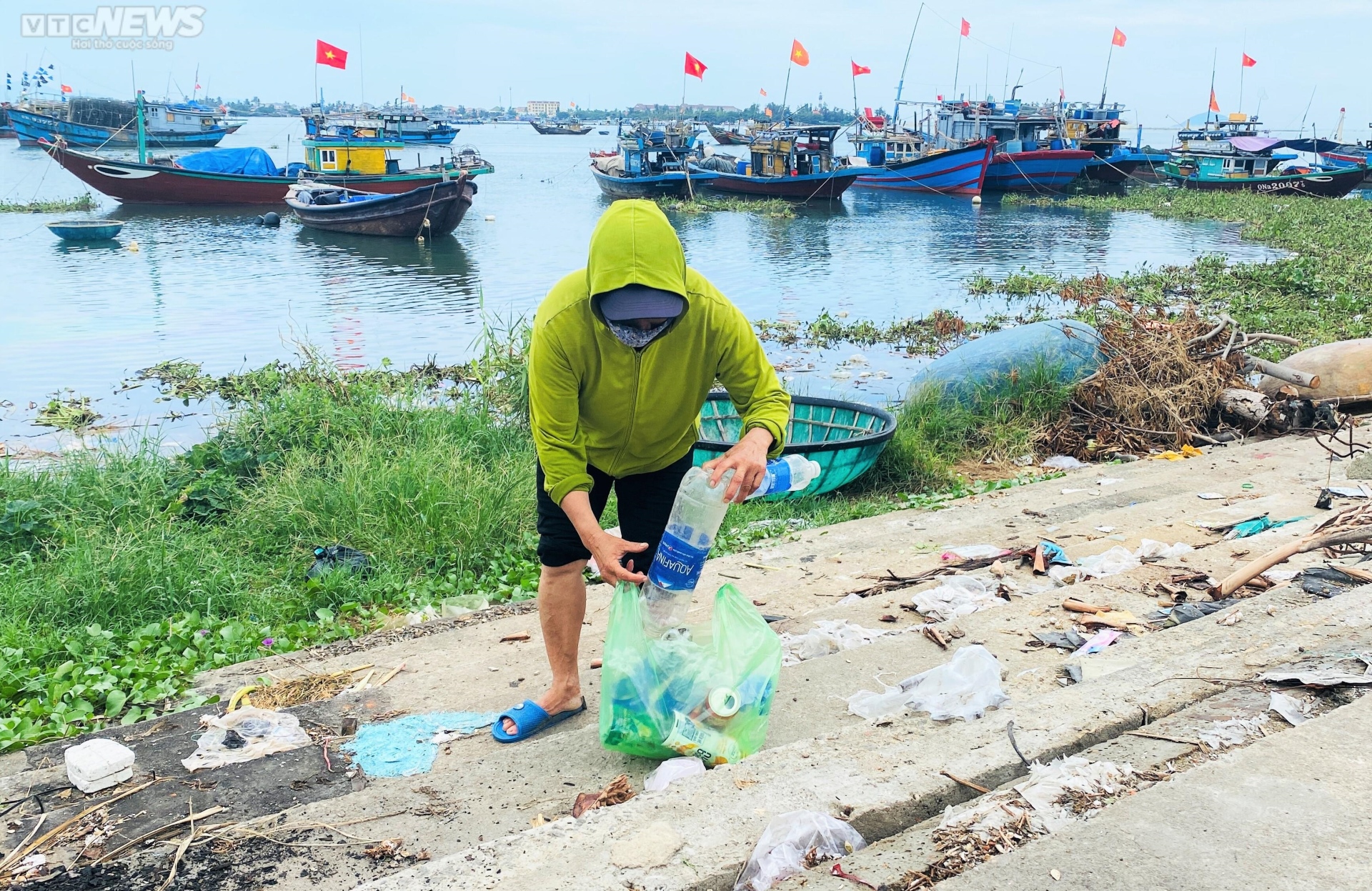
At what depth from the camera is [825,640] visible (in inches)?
132

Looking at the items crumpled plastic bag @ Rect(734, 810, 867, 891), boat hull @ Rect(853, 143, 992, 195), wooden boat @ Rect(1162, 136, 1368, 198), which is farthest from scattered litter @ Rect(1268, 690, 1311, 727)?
wooden boat @ Rect(1162, 136, 1368, 198)

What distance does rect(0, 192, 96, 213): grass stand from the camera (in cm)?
2683

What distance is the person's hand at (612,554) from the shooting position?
8.33 feet

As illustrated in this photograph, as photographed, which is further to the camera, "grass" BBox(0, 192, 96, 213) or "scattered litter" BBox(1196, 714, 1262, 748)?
"grass" BBox(0, 192, 96, 213)

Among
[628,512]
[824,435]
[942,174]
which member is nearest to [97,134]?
[942,174]

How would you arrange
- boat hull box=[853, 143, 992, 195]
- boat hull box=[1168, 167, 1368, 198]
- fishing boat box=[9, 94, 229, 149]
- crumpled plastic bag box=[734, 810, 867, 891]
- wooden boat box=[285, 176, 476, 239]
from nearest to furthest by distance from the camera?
crumpled plastic bag box=[734, 810, 867, 891] → wooden boat box=[285, 176, 476, 239] → boat hull box=[1168, 167, 1368, 198] → boat hull box=[853, 143, 992, 195] → fishing boat box=[9, 94, 229, 149]

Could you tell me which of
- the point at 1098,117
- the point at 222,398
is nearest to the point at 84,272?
the point at 222,398

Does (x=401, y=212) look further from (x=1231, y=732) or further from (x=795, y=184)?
(x=1231, y=732)

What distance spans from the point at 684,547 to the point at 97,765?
5.60 ft

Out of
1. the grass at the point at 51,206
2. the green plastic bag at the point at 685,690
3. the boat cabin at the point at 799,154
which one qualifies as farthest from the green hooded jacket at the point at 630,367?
the boat cabin at the point at 799,154

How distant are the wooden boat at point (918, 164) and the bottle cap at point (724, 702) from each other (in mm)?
33643

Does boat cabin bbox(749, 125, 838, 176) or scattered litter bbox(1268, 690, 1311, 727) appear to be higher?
boat cabin bbox(749, 125, 838, 176)

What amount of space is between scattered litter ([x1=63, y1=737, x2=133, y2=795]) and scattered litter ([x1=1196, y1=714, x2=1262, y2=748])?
2.74 metres

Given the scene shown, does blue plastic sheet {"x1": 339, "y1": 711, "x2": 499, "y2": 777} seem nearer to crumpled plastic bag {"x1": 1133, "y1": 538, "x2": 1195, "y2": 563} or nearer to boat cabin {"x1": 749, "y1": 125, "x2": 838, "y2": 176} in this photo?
crumpled plastic bag {"x1": 1133, "y1": 538, "x2": 1195, "y2": 563}
